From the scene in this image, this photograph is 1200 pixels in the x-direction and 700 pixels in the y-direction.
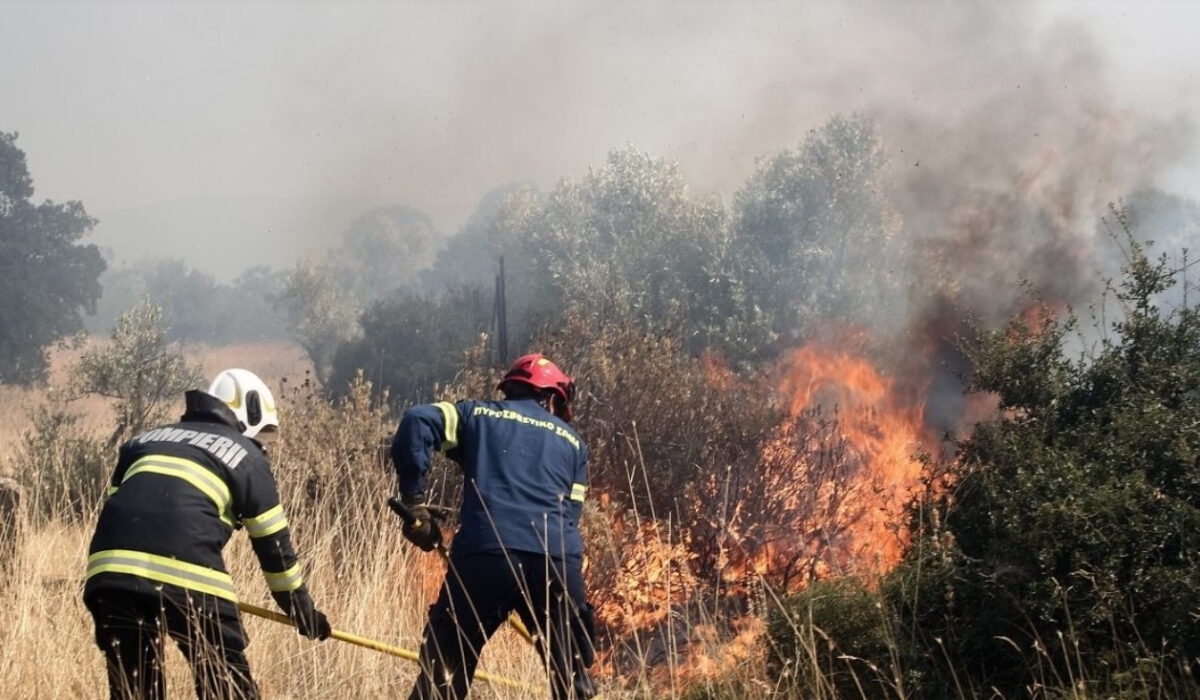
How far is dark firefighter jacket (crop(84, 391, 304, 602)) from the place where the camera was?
392 cm

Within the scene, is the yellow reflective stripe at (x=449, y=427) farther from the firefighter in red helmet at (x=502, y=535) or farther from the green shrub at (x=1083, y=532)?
the green shrub at (x=1083, y=532)

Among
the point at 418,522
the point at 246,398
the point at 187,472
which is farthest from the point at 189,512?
the point at 418,522

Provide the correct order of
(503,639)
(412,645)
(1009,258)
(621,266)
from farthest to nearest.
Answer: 1. (621,266)
2. (1009,258)
3. (503,639)
4. (412,645)

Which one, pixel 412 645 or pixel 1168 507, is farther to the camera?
pixel 412 645

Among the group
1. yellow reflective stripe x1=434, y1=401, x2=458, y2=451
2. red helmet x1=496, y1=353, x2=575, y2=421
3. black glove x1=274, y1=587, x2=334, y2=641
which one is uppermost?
red helmet x1=496, y1=353, x2=575, y2=421

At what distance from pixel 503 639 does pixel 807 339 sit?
68.9 feet

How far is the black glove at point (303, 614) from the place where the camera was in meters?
4.23

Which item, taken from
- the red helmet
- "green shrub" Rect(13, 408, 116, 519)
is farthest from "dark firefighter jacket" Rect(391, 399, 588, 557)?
"green shrub" Rect(13, 408, 116, 519)

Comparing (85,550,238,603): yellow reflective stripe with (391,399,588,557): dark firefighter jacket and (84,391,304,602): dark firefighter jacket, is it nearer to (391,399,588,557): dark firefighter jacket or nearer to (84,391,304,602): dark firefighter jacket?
(84,391,304,602): dark firefighter jacket

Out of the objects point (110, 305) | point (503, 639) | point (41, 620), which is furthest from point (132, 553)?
point (110, 305)

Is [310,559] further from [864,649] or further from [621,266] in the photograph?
[621,266]

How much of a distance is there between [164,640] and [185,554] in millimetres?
300

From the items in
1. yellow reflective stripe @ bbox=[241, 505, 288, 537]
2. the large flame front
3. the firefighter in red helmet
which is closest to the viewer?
yellow reflective stripe @ bbox=[241, 505, 288, 537]

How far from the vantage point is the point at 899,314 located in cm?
2419
